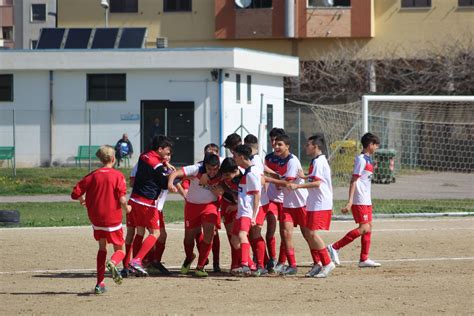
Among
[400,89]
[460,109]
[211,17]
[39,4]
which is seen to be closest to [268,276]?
[460,109]

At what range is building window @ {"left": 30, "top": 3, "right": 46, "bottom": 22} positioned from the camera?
82.8 m

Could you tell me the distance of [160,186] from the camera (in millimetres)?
14023

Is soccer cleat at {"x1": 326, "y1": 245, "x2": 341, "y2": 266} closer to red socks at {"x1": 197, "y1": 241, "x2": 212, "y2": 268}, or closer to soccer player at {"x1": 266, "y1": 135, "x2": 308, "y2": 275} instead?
soccer player at {"x1": 266, "y1": 135, "x2": 308, "y2": 275}

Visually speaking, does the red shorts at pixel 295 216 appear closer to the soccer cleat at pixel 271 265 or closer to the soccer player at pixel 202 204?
the soccer cleat at pixel 271 265

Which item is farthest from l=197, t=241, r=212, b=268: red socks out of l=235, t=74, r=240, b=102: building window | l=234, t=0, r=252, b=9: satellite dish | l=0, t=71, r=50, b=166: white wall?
l=234, t=0, r=252, b=9: satellite dish

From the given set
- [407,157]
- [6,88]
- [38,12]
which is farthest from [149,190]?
[38,12]

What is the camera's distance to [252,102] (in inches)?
1706

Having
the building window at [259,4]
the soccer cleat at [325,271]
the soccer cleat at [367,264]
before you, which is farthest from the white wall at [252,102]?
the soccer cleat at [325,271]

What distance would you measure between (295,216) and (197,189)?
4.32ft

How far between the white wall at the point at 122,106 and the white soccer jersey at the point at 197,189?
2477 centimetres

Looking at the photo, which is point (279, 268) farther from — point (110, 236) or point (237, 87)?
point (237, 87)

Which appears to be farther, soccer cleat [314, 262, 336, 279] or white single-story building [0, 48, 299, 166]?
white single-story building [0, 48, 299, 166]

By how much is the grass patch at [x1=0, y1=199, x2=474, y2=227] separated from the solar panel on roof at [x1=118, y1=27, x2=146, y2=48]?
14038mm

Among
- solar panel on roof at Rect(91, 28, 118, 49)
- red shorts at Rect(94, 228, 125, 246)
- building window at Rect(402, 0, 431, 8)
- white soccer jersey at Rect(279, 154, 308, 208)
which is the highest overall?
building window at Rect(402, 0, 431, 8)
